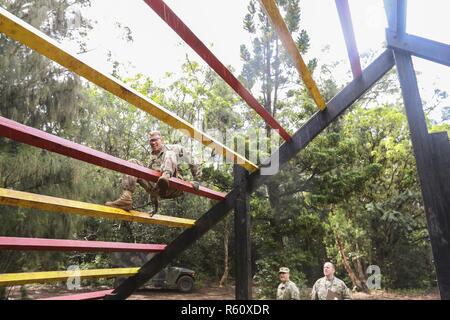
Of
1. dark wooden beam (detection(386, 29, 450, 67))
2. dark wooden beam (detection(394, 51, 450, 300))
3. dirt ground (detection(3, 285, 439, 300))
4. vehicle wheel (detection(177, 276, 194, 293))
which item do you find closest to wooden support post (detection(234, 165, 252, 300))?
dark wooden beam (detection(394, 51, 450, 300))

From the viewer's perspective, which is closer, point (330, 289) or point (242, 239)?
point (242, 239)

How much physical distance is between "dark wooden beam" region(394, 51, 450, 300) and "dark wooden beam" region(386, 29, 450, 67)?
0.07 m

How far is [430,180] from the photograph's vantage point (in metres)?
2.07

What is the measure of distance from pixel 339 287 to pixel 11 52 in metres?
7.43

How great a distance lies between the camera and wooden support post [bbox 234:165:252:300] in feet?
10.0

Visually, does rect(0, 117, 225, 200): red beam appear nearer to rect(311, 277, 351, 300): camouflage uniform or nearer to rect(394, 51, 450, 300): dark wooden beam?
rect(394, 51, 450, 300): dark wooden beam

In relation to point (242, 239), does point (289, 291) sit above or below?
below

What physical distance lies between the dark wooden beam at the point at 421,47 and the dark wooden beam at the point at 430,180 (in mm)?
68

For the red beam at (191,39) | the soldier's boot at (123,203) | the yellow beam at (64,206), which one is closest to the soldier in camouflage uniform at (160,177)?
the soldier's boot at (123,203)

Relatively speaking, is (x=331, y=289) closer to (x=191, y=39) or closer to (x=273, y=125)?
(x=273, y=125)

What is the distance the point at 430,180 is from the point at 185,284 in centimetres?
1160

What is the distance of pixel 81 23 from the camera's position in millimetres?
8641

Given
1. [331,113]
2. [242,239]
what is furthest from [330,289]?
[331,113]
